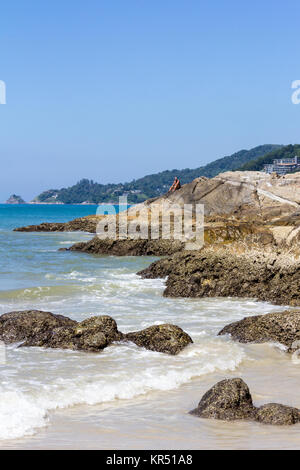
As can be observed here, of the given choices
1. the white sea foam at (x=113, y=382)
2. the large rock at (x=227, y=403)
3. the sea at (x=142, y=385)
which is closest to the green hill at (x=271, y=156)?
the sea at (x=142, y=385)

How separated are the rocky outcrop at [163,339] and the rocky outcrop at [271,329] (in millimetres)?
1044

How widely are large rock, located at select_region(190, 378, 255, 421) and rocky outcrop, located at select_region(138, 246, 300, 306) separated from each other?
724 centimetres

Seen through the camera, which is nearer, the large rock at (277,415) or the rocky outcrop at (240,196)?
the large rock at (277,415)

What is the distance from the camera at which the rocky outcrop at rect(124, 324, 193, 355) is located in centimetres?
945

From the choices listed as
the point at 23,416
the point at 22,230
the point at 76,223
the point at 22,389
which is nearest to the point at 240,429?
the point at 23,416

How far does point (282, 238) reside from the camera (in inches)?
770

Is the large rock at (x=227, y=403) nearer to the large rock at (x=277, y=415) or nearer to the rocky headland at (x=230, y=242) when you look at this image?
the large rock at (x=277, y=415)

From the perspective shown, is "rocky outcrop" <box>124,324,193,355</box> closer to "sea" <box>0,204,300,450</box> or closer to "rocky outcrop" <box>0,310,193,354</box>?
"rocky outcrop" <box>0,310,193,354</box>

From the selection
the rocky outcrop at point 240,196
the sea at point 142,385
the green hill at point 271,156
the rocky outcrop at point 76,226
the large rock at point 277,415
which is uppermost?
the green hill at point 271,156

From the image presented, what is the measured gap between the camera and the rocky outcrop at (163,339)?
945 cm

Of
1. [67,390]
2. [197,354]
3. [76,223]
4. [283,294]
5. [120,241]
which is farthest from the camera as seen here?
[76,223]

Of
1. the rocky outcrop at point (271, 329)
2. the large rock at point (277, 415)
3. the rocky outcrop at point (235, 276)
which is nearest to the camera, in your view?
the large rock at point (277, 415)
